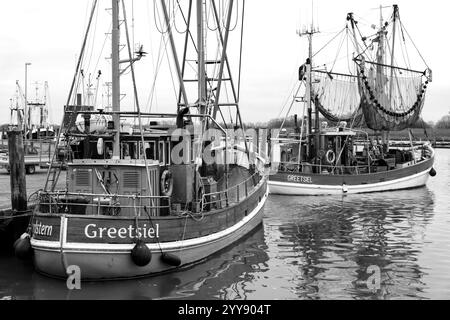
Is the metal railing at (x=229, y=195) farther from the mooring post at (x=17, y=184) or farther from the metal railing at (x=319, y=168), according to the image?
the metal railing at (x=319, y=168)

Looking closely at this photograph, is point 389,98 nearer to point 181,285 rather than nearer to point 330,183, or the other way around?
point 330,183

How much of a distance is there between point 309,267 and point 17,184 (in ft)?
31.3

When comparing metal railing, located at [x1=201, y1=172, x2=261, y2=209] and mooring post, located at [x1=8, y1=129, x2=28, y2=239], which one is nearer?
metal railing, located at [x1=201, y1=172, x2=261, y2=209]

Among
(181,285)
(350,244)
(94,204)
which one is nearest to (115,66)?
(94,204)

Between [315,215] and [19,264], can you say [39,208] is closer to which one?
[19,264]

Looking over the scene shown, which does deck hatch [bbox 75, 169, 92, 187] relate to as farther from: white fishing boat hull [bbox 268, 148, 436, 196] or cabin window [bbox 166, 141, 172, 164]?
white fishing boat hull [bbox 268, 148, 436, 196]

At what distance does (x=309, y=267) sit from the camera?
15508mm

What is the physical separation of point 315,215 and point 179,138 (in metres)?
12.1

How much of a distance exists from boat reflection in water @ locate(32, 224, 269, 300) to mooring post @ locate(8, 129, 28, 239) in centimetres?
323

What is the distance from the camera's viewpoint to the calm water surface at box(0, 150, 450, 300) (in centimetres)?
1289

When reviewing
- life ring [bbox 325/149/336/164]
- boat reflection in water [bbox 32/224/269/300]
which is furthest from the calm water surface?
life ring [bbox 325/149/336/164]

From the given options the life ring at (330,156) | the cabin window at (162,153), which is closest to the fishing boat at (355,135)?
the life ring at (330,156)
